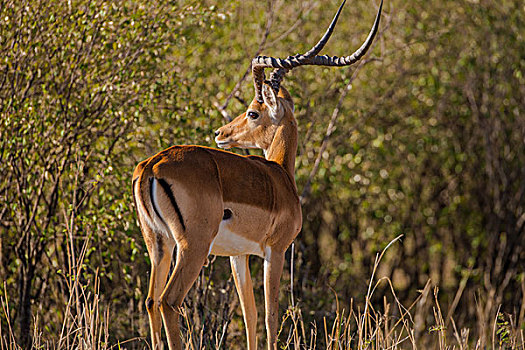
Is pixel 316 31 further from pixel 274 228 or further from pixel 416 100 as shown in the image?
pixel 274 228

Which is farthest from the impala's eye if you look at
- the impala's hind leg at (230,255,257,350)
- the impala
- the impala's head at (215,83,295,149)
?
the impala's hind leg at (230,255,257,350)

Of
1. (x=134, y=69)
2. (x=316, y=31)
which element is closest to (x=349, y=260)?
(x=316, y=31)

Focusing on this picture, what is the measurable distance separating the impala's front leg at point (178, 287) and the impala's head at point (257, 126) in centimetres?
117

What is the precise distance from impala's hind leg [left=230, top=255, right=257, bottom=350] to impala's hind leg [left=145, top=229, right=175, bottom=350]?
570 mm

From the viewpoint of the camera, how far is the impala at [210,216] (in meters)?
3.42

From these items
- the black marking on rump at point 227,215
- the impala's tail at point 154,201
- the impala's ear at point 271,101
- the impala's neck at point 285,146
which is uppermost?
the impala's ear at point 271,101

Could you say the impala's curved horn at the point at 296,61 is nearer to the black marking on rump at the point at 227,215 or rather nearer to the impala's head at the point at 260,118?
the impala's head at the point at 260,118

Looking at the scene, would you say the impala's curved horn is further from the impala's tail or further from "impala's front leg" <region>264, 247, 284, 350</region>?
the impala's tail

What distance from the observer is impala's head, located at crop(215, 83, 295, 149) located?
4.48m

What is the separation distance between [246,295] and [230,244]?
1.42ft

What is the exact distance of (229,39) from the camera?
321 inches

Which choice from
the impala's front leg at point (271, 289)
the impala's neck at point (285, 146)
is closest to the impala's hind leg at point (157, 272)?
the impala's front leg at point (271, 289)

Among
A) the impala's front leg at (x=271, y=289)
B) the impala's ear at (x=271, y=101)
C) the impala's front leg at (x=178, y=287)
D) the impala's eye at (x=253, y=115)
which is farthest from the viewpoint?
the impala's eye at (x=253, y=115)

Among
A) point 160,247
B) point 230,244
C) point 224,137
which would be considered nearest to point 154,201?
point 160,247
